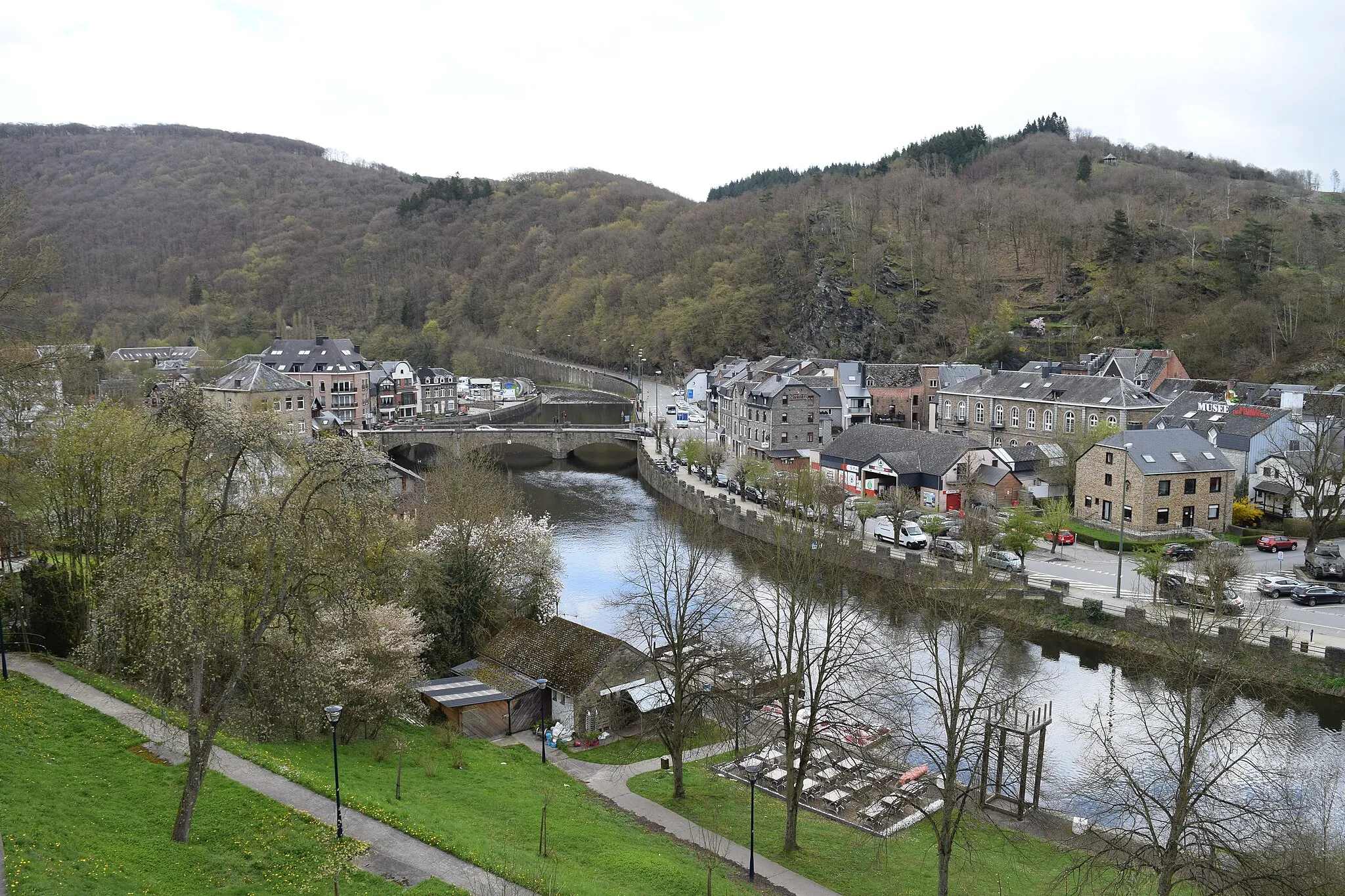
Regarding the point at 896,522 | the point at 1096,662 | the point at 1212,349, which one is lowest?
the point at 1096,662

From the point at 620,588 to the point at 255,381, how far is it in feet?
132

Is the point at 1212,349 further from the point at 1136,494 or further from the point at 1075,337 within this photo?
the point at 1136,494

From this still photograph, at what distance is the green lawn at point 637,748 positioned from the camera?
20594 mm

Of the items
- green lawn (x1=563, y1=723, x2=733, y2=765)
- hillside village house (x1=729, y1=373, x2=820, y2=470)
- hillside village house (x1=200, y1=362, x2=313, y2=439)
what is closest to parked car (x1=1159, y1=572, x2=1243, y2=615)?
green lawn (x1=563, y1=723, x2=733, y2=765)

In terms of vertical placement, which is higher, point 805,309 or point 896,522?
point 805,309

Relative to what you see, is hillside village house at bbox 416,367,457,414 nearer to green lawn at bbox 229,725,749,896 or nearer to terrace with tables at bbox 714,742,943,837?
green lawn at bbox 229,725,749,896

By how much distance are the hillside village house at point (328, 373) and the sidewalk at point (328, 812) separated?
2286 inches

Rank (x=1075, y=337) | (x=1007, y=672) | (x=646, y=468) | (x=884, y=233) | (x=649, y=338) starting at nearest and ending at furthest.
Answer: (x=1007, y=672)
(x=646, y=468)
(x=1075, y=337)
(x=884, y=233)
(x=649, y=338)

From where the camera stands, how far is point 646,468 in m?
58.5

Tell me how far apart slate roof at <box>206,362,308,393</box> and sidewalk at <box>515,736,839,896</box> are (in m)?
49.6

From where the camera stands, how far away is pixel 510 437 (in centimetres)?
6556

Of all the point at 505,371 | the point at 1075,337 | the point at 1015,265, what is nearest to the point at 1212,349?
the point at 1075,337

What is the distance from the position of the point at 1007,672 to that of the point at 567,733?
12.1 metres

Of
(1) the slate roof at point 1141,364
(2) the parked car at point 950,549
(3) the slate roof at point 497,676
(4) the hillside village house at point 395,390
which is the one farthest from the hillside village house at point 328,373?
(1) the slate roof at point 1141,364
